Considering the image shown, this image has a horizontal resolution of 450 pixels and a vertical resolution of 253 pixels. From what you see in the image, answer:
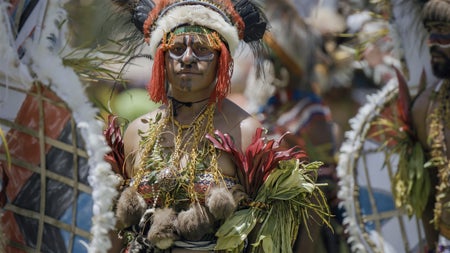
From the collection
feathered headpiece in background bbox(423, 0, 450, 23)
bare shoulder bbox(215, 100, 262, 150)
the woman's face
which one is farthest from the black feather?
feathered headpiece in background bbox(423, 0, 450, 23)

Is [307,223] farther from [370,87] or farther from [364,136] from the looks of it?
[370,87]

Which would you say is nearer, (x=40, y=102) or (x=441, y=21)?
(x=40, y=102)

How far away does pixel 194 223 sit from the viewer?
4711 millimetres

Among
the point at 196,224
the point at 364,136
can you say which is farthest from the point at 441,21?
the point at 196,224

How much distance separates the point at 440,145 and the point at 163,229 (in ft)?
6.52

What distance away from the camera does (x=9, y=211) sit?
556 cm

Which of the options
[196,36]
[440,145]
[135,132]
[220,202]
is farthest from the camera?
[440,145]

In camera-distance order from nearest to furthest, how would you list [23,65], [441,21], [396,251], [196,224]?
[196,224]
[23,65]
[441,21]
[396,251]

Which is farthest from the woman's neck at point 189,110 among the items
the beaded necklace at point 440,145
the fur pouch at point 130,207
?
the beaded necklace at point 440,145

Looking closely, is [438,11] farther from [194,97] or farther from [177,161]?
[177,161]

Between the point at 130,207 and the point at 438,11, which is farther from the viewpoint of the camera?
the point at 438,11

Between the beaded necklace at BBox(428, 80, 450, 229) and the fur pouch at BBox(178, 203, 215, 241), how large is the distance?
1784 mm

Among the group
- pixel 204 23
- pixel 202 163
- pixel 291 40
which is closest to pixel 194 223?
pixel 202 163

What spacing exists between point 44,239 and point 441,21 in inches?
93.8
